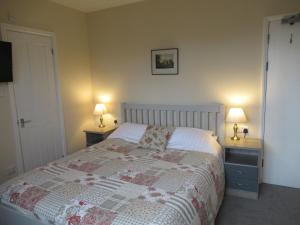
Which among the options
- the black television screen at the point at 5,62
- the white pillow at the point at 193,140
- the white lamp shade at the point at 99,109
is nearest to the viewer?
the black television screen at the point at 5,62

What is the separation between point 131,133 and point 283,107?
205cm

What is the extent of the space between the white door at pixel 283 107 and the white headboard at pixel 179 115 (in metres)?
0.62

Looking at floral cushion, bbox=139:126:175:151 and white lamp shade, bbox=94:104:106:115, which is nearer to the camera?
floral cushion, bbox=139:126:175:151

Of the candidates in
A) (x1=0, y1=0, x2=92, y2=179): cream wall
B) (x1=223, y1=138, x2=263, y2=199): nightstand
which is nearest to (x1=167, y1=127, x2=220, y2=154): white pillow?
(x1=223, y1=138, x2=263, y2=199): nightstand

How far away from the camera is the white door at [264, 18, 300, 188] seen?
2.65 metres

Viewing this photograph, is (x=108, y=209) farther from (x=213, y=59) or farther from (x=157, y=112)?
(x=213, y=59)

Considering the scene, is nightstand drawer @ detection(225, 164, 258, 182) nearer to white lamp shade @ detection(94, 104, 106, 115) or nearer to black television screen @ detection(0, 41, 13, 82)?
white lamp shade @ detection(94, 104, 106, 115)

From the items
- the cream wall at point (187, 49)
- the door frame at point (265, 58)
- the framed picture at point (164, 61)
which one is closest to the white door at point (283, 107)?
the door frame at point (265, 58)

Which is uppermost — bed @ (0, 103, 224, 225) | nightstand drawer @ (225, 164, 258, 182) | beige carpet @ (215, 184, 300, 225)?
bed @ (0, 103, 224, 225)

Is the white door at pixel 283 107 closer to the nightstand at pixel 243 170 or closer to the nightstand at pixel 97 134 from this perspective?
the nightstand at pixel 243 170

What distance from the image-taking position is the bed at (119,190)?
5.04ft

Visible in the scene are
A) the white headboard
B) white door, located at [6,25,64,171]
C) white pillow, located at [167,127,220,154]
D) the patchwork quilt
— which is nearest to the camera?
the patchwork quilt

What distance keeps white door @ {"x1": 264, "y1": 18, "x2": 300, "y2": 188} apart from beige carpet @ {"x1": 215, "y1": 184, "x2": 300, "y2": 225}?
248 mm

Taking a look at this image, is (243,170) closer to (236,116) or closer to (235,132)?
(235,132)
